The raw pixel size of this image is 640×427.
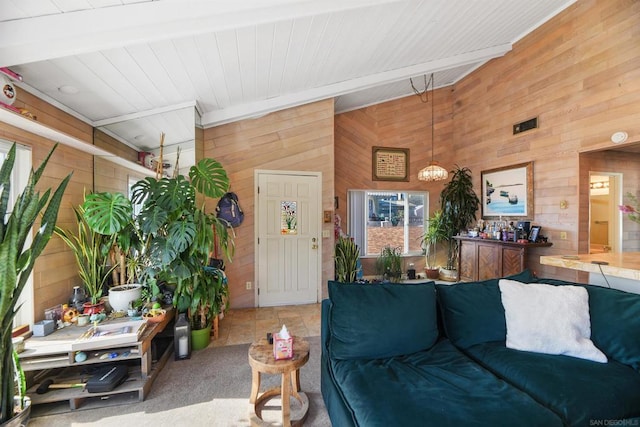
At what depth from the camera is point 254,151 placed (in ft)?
12.9

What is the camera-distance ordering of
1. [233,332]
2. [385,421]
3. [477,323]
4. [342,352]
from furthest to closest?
[233,332] < [477,323] < [342,352] < [385,421]

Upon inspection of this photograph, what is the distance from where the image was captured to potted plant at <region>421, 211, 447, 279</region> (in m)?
Result: 5.30

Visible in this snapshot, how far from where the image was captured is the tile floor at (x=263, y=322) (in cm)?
303

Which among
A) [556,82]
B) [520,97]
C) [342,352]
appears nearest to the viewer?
[342,352]

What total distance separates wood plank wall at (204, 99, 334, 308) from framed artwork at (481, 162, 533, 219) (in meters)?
3.09

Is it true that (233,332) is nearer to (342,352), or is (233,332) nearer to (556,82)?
(342,352)

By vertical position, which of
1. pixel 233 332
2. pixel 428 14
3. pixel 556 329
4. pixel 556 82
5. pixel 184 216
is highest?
pixel 428 14

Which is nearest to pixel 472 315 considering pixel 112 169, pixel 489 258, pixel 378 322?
pixel 378 322

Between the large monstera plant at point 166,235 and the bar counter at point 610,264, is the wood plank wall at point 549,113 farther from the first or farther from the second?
the large monstera plant at point 166,235

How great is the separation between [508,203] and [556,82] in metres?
1.83

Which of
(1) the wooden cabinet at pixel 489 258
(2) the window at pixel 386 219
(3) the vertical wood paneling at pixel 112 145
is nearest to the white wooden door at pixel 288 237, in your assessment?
(2) the window at pixel 386 219

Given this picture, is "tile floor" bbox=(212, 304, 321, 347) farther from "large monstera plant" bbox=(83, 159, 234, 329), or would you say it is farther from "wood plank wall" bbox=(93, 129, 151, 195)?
"wood plank wall" bbox=(93, 129, 151, 195)

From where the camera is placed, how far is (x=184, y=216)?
257 centimetres

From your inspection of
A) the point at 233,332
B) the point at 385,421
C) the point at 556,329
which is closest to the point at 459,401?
the point at 385,421
